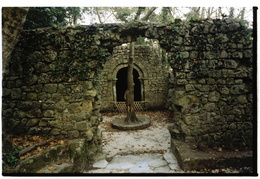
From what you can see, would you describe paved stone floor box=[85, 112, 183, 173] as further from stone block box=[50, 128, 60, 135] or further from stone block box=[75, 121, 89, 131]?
stone block box=[50, 128, 60, 135]

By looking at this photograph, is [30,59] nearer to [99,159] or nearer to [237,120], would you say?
[99,159]

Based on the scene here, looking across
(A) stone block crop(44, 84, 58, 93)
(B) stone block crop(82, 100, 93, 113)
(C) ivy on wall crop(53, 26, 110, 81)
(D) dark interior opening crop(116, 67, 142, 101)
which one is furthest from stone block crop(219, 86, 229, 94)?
(D) dark interior opening crop(116, 67, 142, 101)

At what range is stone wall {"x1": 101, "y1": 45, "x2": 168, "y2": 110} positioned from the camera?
9734mm

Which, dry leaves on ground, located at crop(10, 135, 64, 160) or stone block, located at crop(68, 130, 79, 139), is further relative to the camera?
stone block, located at crop(68, 130, 79, 139)

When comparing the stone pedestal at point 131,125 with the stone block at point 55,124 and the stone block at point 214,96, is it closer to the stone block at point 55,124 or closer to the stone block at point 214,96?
the stone block at point 55,124

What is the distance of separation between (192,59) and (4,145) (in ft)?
13.0

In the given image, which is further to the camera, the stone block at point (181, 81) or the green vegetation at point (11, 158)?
the stone block at point (181, 81)

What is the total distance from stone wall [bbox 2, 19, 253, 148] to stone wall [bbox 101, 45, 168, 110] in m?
6.06

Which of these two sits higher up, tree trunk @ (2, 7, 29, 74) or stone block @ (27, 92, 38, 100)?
tree trunk @ (2, 7, 29, 74)

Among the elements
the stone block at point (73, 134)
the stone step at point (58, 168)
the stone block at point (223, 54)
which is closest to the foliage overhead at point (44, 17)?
the stone block at point (73, 134)

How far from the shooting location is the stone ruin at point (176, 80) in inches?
139

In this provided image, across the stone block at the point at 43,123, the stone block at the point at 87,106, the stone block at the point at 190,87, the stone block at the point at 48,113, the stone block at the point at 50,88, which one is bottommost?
the stone block at the point at 43,123

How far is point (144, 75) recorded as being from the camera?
978 cm

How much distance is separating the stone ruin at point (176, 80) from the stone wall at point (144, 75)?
6.04 metres
